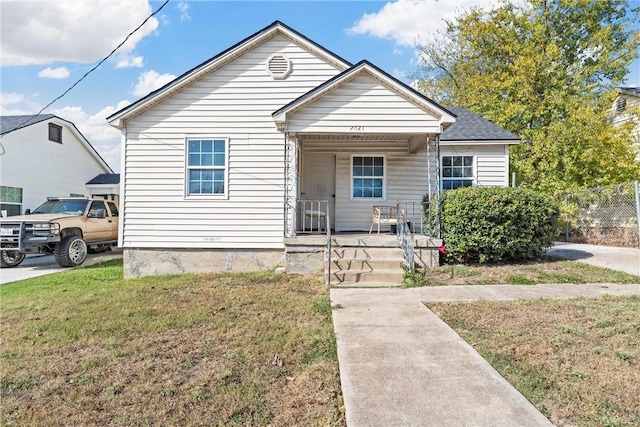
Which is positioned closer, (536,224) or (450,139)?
(536,224)

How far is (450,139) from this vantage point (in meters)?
10.6

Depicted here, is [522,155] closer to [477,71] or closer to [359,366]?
[477,71]

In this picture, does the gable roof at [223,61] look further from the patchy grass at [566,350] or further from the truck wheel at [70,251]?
the patchy grass at [566,350]

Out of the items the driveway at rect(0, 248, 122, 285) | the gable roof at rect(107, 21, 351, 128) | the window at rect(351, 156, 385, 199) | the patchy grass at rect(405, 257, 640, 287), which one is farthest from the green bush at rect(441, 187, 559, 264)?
the driveway at rect(0, 248, 122, 285)

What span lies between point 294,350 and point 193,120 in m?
6.84

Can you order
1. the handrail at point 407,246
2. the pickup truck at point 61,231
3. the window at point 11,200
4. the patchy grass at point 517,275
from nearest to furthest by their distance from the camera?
the patchy grass at point 517,275
the handrail at point 407,246
the pickup truck at point 61,231
the window at point 11,200

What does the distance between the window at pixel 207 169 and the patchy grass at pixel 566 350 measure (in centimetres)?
581

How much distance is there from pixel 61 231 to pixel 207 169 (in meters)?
5.16

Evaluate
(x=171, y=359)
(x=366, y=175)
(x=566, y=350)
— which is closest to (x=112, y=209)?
(x=366, y=175)

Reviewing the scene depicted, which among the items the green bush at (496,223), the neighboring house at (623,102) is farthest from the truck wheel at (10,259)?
the neighboring house at (623,102)

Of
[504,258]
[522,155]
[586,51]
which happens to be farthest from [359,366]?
[586,51]

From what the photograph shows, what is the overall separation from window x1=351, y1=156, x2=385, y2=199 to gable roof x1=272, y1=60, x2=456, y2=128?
8.85ft

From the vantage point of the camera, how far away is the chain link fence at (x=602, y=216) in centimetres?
1166

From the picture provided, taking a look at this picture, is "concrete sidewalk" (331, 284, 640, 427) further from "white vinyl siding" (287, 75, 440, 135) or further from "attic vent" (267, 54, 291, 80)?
"attic vent" (267, 54, 291, 80)
